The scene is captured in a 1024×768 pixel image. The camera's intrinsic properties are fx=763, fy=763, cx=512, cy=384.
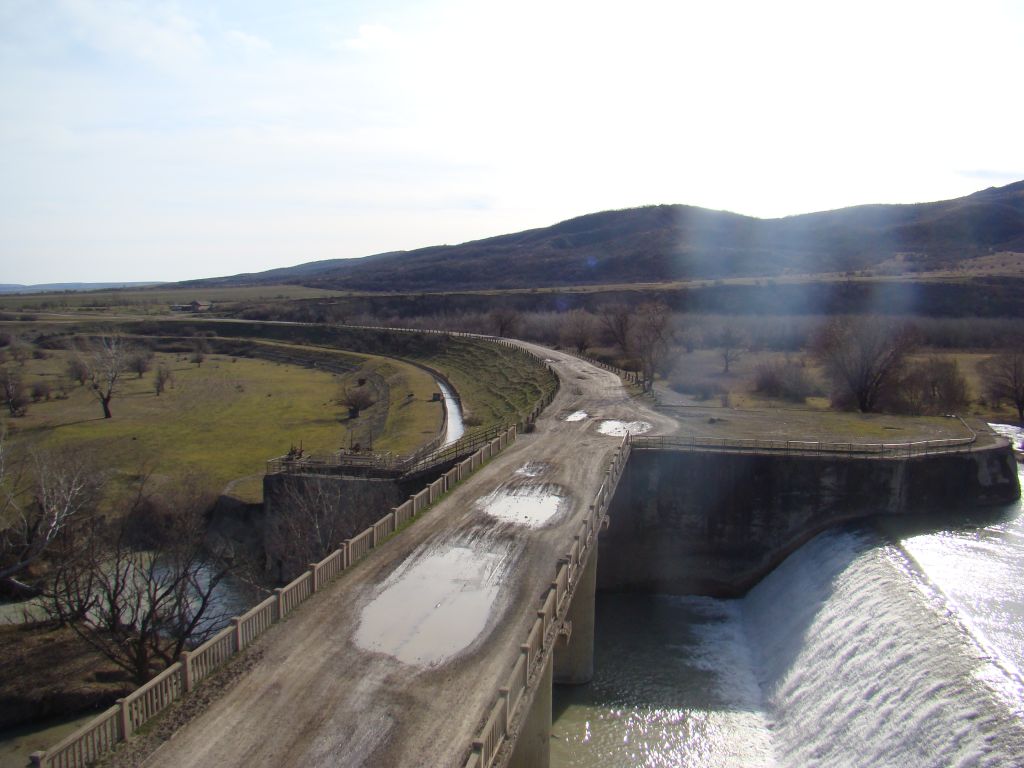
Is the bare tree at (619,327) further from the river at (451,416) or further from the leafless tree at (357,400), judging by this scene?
the leafless tree at (357,400)

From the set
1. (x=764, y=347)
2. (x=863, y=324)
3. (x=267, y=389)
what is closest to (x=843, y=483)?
(x=863, y=324)

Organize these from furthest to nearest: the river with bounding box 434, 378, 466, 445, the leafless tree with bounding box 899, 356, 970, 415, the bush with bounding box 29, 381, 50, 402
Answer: the bush with bounding box 29, 381, 50, 402, the leafless tree with bounding box 899, 356, 970, 415, the river with bounding box 434, 378, 466, 445

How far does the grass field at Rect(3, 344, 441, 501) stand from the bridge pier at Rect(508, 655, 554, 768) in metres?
26.2

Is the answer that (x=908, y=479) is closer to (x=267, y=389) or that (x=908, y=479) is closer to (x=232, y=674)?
(x=232, y=674)

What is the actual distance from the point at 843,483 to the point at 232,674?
97.1 ft

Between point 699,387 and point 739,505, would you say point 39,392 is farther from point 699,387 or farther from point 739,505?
point 739,505

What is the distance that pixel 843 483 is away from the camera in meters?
36.3

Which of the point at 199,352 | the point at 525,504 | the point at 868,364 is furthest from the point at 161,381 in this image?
the point at 868,364

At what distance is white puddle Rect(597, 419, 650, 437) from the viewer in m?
40.7

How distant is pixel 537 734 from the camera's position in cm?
2020

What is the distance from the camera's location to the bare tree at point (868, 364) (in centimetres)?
5428

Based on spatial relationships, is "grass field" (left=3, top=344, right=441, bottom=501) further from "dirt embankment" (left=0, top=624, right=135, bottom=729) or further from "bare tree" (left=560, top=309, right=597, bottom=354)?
"bare tree" (left=560, top=309, right=597, bottom=354)

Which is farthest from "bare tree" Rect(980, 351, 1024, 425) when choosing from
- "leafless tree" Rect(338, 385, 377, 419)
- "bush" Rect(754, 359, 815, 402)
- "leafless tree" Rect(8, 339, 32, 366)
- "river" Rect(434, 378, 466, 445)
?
"leafless tree" Rect(8, 339, 32, 366)

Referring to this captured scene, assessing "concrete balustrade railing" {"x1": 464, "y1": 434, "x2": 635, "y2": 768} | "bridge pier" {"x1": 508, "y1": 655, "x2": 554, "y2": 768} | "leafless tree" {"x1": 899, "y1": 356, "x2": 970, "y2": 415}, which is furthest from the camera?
"leafless tree" {"x1": 899, "y1": 356, "x2": 970, "y2": 415}
